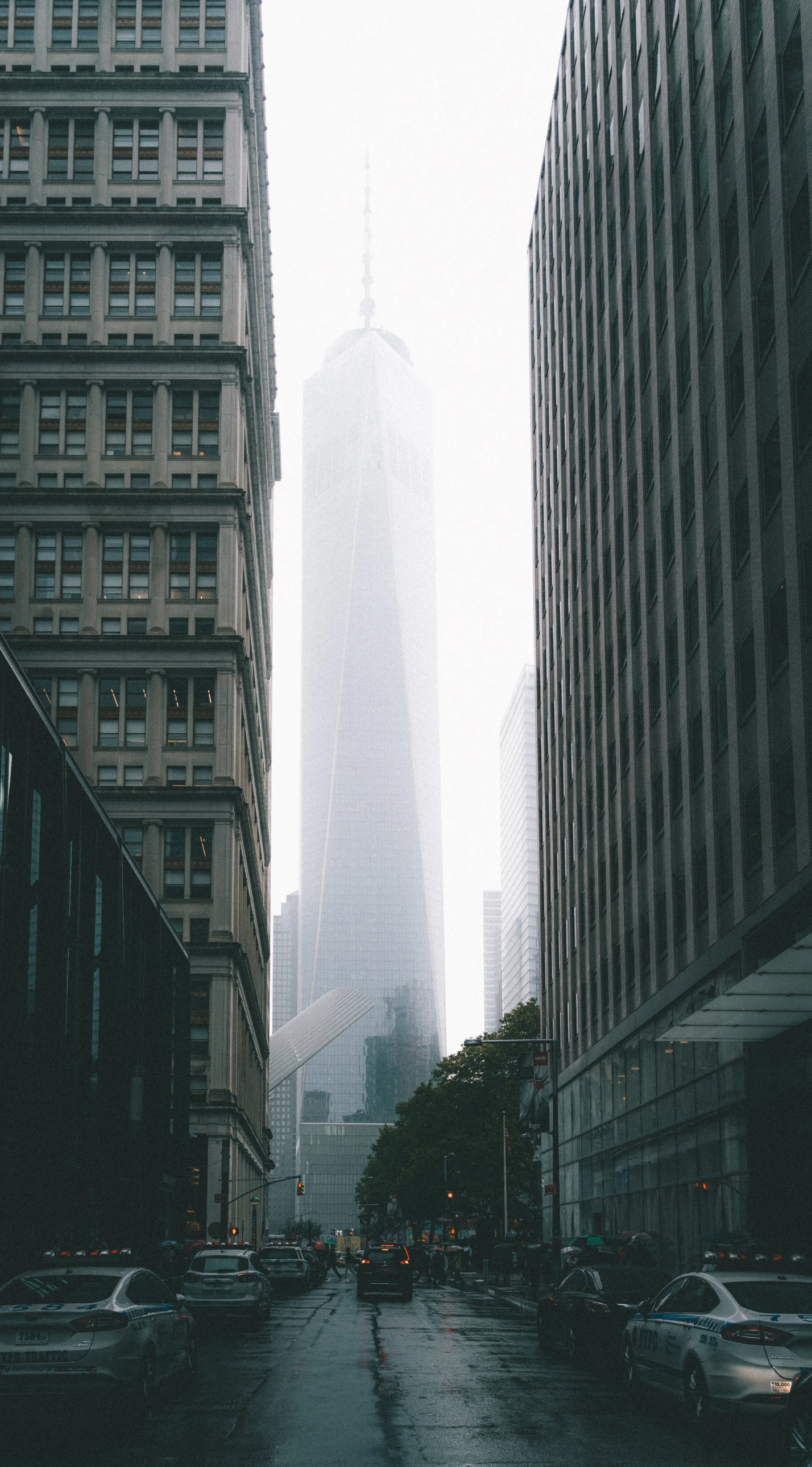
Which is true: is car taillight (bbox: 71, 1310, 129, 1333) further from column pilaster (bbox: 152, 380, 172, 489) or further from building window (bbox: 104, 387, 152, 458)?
building window (bbox: 104, 387, 152, 458)

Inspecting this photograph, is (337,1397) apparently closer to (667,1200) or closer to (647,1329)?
(647,1329)

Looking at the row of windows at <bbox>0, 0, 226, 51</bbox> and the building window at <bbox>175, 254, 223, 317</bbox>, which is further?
the row of windows at <bbox>0, 0, 226, 51</bbox>

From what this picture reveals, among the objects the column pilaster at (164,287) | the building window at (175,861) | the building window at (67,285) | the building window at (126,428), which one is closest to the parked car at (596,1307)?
the building window at (175,861)

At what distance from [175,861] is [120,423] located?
23.6 m

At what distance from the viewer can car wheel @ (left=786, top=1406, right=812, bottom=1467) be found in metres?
A: 11.0

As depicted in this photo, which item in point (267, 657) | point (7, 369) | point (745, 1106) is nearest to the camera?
point (745, 1106)

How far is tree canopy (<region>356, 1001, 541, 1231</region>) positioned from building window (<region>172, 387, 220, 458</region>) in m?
38.9

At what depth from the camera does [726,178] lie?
37.8 meters

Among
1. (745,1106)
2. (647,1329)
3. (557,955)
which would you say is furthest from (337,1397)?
(557,955)

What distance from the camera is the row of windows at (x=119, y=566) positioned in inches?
3253

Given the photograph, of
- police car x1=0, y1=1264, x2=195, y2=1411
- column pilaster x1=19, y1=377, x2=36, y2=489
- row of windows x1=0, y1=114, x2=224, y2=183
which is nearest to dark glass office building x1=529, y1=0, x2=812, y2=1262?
police car x1=0, y1=1264, x2=195, y2=1411

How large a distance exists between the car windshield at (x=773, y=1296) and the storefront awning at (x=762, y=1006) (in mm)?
9749

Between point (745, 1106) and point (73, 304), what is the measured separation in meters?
64.8

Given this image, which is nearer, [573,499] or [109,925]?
[109,925]
